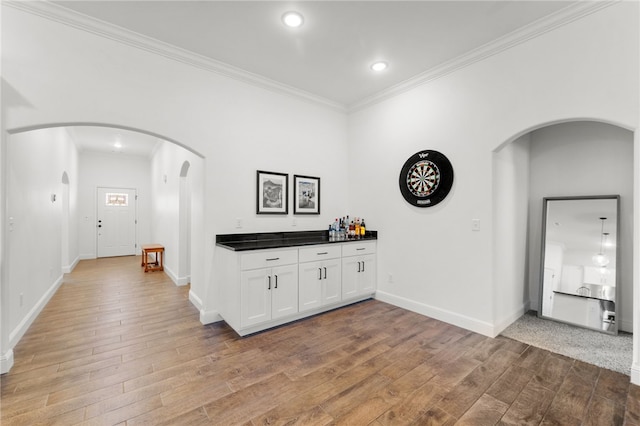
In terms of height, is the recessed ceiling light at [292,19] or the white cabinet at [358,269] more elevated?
the recessed ceiling light at [292,19]

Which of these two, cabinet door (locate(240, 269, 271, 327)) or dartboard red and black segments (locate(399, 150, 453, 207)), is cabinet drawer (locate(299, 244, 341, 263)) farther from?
dartboard red and black segments (locate(399, 150, 453, 207))

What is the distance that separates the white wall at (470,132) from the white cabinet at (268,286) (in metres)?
1.50

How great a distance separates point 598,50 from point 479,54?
97cm

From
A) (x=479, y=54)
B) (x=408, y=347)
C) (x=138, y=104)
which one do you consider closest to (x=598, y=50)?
(x=479, y=54)

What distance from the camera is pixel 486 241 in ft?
9.68

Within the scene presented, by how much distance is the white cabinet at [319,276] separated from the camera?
333 centimetres

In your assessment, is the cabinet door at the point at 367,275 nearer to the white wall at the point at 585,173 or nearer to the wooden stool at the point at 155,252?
the white wall at the point at 585,173

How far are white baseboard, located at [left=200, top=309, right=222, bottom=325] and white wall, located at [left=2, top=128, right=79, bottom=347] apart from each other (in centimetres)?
157

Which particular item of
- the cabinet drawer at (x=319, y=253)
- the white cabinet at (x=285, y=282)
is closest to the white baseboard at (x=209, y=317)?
the white cabinet at (x=285, y=282)

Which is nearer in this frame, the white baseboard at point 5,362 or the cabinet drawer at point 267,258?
the white baseboard at point 5,362

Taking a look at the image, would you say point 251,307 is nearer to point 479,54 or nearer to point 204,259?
point 204,259

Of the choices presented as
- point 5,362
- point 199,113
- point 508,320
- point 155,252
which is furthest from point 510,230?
point 155,252

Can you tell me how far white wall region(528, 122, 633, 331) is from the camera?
2926mm

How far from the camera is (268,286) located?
3055 millimetres
